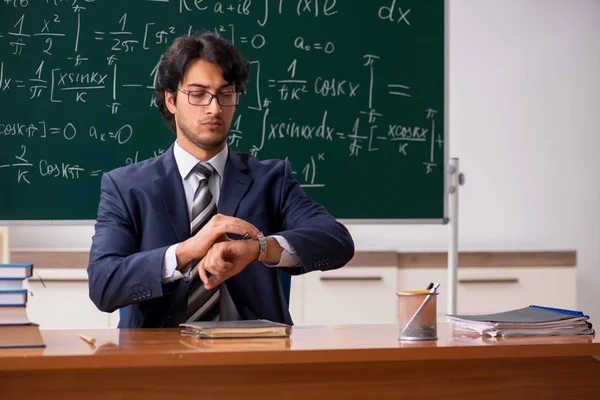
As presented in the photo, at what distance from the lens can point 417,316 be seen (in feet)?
5.31

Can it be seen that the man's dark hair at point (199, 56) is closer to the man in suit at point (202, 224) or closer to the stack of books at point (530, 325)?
the man in suit at point (202, 224)

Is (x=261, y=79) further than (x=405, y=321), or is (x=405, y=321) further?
(x=261, y=79)

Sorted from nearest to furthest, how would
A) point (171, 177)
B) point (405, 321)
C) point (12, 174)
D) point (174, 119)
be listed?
point (405, 321) < point (171, 177) < point (174, 119) < point (12, 174)

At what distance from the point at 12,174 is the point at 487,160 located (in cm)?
256

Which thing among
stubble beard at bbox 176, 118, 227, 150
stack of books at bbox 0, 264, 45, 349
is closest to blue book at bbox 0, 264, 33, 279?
stack of books at bbox 0, 264, 45, 349

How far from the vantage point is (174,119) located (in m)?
2.49

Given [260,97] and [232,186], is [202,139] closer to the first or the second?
[232,186]

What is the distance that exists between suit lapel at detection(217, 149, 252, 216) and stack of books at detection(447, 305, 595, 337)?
691 mm

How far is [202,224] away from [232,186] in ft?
0.44

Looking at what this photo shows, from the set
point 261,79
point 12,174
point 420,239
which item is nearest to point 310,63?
point 261,79

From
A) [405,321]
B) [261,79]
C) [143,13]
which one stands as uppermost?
[143,13]

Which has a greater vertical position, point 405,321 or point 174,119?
point 174,119

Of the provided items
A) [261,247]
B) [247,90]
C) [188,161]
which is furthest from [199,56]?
[247,90]

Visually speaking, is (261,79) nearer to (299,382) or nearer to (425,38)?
(425,38)
